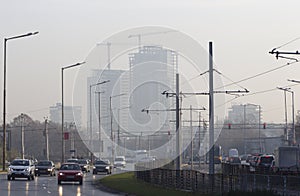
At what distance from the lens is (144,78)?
1906 inches

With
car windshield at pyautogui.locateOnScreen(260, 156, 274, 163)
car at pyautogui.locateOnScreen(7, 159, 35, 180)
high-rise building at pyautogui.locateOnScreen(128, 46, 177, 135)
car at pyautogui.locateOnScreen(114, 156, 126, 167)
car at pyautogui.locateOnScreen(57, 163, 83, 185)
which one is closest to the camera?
high-rise building at pyautogui.locateOnScreen(128, 46, 177, 135)

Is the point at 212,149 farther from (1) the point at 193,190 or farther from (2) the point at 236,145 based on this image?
(2) the point at 236,145

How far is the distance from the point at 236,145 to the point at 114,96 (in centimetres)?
13695

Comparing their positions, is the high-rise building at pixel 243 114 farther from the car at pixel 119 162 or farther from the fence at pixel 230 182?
the fence at pixel 230 182

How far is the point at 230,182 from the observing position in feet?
129

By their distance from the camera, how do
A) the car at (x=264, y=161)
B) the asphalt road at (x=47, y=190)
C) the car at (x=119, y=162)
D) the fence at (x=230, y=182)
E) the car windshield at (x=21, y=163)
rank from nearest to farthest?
the fence at (x=230, y=182) → the asphalt road at (x=47, y=190) → the car windshield at (x=21, y=163) → the car at (x=264, y=161) → the car at (x=119, y=162)

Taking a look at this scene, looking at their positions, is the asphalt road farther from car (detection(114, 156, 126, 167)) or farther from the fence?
car (detection(114, 156, 126, 167))

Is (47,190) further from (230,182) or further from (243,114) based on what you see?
(243,114)

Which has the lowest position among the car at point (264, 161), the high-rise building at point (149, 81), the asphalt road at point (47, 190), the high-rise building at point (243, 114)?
the asphalt road at point (47, 190)

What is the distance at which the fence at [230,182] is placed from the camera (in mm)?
37156

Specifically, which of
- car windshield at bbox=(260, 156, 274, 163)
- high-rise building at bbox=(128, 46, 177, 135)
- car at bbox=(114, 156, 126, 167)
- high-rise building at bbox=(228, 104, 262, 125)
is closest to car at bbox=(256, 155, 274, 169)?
car windshield at bbox=(260, 156, 274, 163)

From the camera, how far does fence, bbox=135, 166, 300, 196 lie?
37.2 meters

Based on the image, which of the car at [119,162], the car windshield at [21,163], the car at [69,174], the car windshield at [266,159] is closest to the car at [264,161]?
the car windshield at [266,159]

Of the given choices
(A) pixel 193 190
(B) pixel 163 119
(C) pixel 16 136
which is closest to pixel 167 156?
(B) pixel 163 119
